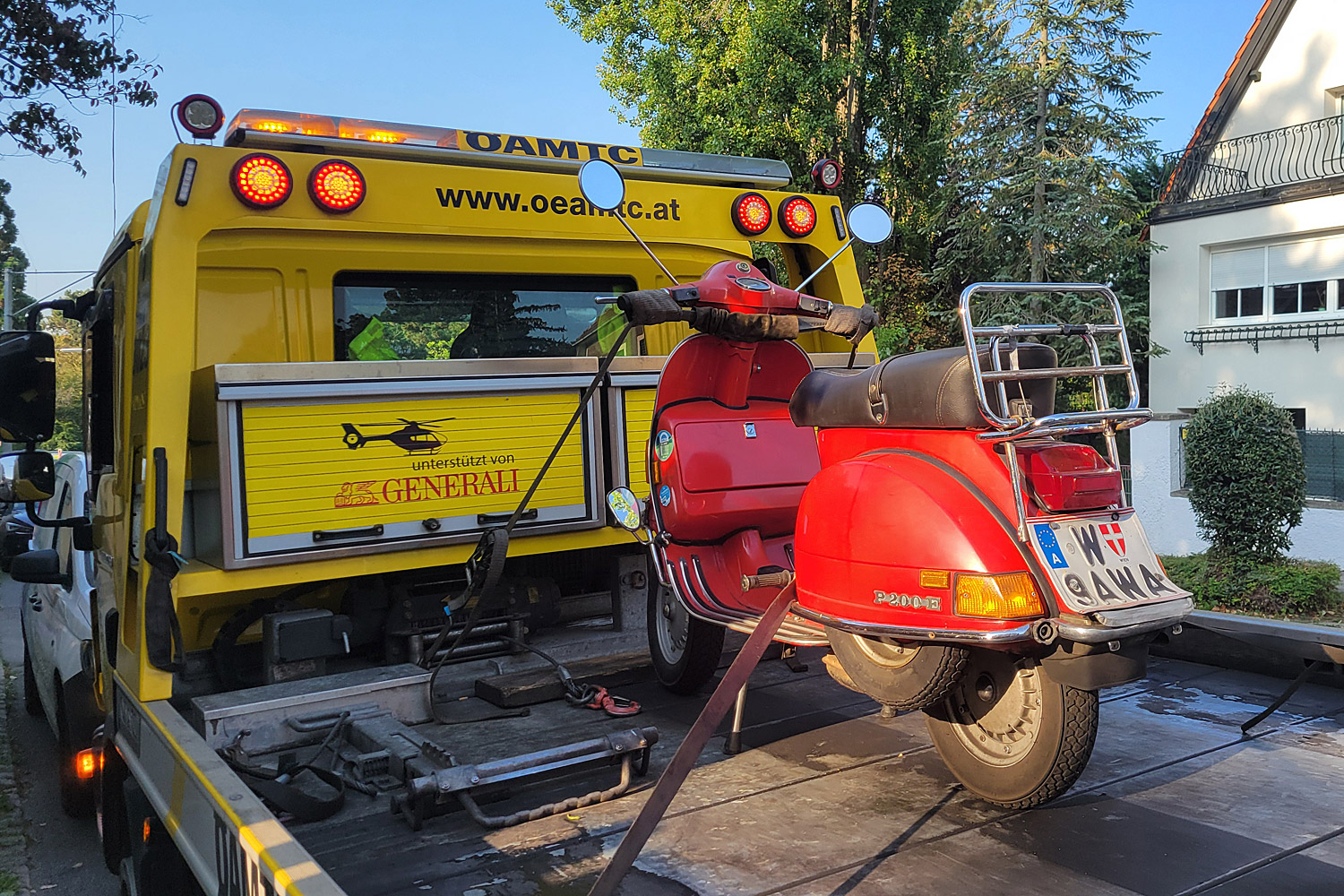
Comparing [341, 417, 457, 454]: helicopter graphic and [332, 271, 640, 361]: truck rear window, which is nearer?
[341, 417, 457, 454]: helicopter graphic

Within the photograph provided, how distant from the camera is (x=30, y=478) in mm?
4047

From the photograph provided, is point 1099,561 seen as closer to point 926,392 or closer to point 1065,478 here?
point 1065,478

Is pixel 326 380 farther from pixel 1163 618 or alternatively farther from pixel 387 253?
pixel 1163 618

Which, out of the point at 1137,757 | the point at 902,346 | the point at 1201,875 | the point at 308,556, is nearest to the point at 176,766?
the point at 308,556

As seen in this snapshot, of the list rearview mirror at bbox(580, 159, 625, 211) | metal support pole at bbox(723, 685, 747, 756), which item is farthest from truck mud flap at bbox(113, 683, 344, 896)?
rearview mirror at bbox(580, 159, 625, 211)

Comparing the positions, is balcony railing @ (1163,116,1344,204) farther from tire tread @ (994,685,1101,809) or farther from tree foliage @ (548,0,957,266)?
tire tread @ (994,685,1101,809)

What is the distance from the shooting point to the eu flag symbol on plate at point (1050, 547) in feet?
8.04

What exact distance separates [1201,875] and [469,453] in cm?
256

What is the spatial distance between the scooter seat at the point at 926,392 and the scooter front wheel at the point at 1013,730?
655mm

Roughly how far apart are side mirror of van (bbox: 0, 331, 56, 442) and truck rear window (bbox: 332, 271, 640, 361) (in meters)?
1.04

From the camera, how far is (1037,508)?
2.52m

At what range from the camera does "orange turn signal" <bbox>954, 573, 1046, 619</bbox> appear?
2.43m

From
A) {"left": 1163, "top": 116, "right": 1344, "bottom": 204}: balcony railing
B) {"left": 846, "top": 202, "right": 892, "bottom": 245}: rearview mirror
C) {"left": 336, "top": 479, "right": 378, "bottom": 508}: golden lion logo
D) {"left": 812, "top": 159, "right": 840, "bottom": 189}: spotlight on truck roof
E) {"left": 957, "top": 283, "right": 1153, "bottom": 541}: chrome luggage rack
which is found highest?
{"left": 1163, "top": 116, "right": 1344, "bottom": 204}: balcony railing

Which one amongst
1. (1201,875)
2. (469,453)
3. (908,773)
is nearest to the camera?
(1201,875)
